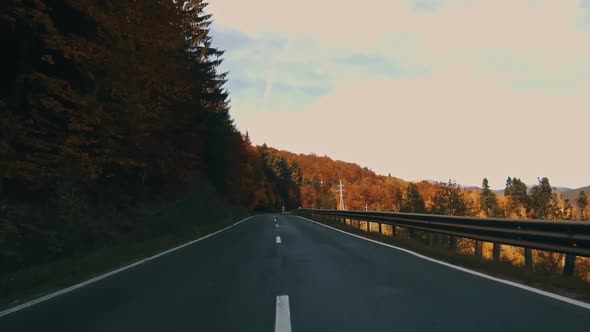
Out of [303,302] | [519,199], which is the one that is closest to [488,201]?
[519,199]

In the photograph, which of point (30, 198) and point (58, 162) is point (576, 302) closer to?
point (58, 162)

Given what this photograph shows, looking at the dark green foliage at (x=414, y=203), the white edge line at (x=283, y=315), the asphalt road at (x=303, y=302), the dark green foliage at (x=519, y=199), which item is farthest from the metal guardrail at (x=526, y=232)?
the dark green foliage at (x=519, y=199)

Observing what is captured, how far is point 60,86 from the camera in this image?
1141 centimetres

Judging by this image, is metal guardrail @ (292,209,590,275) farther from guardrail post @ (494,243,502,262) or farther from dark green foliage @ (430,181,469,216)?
dark green foliage @ (430,181,469,216)

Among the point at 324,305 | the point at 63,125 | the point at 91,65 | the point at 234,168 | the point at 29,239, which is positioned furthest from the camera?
the point at 234,168

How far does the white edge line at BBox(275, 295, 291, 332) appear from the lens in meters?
4.51

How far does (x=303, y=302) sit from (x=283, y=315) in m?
0.73

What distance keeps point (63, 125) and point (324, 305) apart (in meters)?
11.4

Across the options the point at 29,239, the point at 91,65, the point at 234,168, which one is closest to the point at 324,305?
the point at 29,239

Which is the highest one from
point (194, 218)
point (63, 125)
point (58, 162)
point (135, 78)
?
point (135, 78)

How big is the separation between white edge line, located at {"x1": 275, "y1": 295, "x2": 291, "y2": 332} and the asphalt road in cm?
5

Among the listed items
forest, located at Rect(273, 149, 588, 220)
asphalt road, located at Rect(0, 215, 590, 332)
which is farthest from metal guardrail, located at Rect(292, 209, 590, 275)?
forest, located at Rect(273, 149, 588, 220)

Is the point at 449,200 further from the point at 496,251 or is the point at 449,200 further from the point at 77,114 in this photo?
the point at 77,114

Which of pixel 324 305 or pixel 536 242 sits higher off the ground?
pixel 536 242
